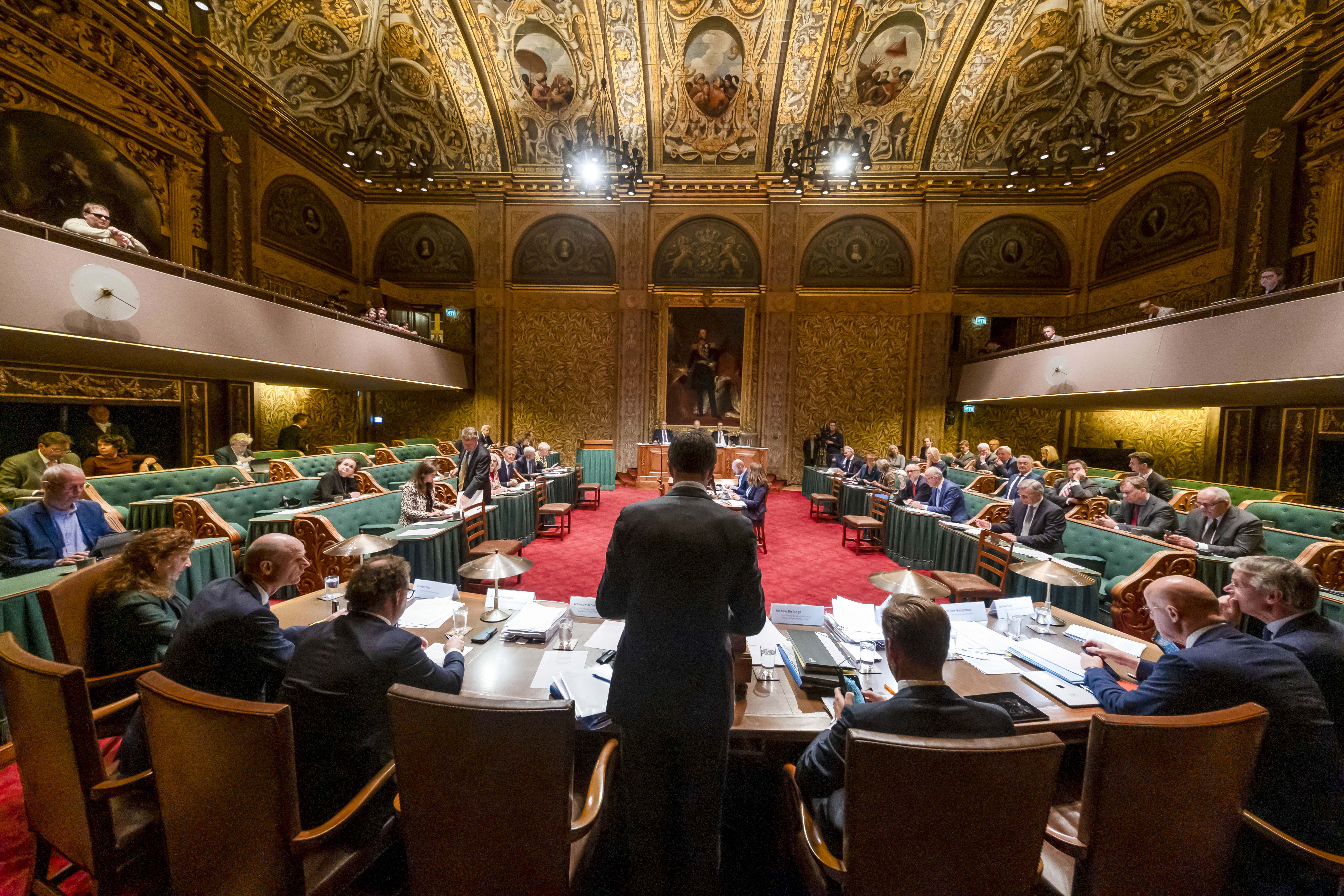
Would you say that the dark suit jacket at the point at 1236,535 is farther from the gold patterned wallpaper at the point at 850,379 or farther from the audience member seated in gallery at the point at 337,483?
the audience member seated in gallery at the point at 337,483

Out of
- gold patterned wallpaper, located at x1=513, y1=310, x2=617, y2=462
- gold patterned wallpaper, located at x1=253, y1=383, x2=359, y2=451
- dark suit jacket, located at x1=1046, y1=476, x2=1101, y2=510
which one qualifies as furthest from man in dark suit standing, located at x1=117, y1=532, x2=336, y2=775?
gold patterned wallpaper, located at x1=513, y1=310, x2=617, y2=462

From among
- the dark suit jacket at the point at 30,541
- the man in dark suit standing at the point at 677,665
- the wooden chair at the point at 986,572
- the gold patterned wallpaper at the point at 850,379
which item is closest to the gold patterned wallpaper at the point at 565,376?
the gold patterned wallpaper at the point at 850,379

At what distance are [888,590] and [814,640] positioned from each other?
1.27 feet

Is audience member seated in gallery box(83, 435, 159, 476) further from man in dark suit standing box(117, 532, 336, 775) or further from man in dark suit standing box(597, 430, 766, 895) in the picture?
man in dark suit standing box(597, 430, 766, 895)

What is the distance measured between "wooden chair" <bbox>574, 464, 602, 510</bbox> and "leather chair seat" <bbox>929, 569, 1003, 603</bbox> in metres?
6.18

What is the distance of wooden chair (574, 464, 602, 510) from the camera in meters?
8.98

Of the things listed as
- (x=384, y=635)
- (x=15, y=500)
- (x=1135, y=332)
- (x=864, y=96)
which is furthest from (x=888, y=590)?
(x=864, y=96)

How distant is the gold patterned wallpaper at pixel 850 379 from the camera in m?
11.9

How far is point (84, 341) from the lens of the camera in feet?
16.3

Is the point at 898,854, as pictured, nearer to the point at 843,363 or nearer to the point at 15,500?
the point at 15,500

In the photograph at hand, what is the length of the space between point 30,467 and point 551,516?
5.49 m

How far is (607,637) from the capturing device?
2168 millimetres

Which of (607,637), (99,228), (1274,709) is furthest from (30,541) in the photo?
(1274,709)

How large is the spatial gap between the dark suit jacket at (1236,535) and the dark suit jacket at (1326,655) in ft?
10.3
